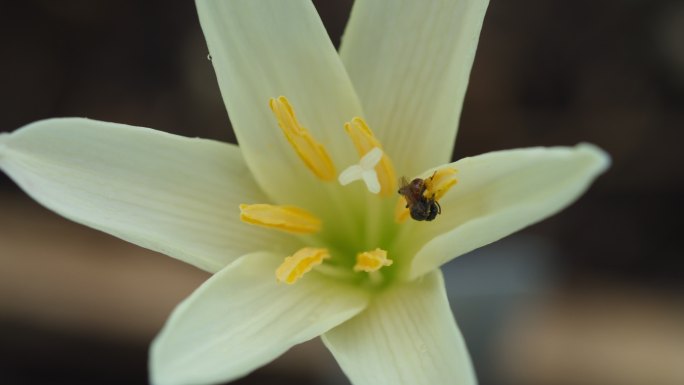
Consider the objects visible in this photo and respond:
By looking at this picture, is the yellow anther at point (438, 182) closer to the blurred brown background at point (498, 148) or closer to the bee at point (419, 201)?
the bee at point (419, 201)

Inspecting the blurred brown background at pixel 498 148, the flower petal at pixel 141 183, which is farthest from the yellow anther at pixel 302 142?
the blurred brown background at pixel 498 148

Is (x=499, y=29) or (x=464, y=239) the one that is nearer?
(x=464, y=239)

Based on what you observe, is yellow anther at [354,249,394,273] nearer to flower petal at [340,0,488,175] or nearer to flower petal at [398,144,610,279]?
flower petal at [398,144,610,279]

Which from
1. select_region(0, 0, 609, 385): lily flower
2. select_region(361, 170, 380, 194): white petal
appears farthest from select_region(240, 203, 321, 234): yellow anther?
select_region(361, 170, 380, 194): white petal

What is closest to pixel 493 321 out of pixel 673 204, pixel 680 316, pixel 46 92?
pixel 680 316

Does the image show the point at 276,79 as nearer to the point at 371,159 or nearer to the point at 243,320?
the point at 371,159

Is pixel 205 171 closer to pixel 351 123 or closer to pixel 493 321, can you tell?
pixel 351 123

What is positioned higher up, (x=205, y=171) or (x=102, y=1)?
(x=102, y=1)
